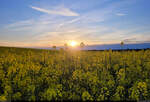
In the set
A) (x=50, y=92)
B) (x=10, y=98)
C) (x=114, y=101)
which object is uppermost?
(x=50, y=92)

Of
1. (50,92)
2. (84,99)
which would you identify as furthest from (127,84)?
(50,92)

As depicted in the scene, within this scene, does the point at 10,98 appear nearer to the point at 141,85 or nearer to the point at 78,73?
the point at 78,73

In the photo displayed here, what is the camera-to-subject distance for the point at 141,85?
6973mm

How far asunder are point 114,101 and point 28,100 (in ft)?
15.1

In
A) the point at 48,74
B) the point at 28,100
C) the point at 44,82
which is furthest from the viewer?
the point at 48,74

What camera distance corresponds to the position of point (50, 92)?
5.88 meters

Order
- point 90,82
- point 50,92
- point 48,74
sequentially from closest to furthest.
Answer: point 50,92, point 90,82, point 48,74

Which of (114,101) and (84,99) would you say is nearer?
(84,99)

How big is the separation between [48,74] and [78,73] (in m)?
2.31

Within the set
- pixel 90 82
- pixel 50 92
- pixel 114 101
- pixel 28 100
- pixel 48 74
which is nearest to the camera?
pixel 50 92

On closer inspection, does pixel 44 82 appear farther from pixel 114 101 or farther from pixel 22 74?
pixel 114 101

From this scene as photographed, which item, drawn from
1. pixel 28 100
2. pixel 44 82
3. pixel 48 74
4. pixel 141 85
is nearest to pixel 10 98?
pixel 28 100

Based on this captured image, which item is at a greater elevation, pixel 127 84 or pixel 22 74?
pixel 22 74

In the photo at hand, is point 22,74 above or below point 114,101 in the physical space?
above
